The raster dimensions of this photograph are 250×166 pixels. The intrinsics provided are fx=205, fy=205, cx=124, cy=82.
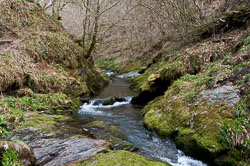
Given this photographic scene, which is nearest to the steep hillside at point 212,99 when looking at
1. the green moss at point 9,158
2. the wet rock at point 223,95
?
the wet rock at point 223,95

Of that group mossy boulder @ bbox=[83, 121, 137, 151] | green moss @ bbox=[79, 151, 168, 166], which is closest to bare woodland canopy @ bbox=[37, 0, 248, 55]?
mossy boulder @ bbox=[83, 121, 137, 151]

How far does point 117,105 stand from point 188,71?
150 inches

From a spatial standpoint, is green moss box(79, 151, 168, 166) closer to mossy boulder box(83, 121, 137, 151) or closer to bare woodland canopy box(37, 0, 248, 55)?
mossy boulder box(83, 121, 137, 151)

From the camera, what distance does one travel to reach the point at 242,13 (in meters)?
9.15

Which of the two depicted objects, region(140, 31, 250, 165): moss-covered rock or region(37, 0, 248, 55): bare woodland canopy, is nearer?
region(140, 31, 250, 165): moss-covered rock

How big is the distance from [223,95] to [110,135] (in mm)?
3263

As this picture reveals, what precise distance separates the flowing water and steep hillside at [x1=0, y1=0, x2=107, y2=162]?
0.96 m

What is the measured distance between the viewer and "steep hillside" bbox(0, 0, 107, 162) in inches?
256

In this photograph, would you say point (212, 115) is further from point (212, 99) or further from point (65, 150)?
point (65, 150)

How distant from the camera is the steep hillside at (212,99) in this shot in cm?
434

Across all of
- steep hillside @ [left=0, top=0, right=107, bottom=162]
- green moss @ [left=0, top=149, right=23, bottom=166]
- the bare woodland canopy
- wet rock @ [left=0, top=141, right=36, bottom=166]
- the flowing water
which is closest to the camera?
green moss @ [left=0, top=149, right=23, bottom=166]

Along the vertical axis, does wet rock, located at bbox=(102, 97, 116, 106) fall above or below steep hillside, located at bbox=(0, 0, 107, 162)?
below

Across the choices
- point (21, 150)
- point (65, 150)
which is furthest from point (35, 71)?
point (21, 150)

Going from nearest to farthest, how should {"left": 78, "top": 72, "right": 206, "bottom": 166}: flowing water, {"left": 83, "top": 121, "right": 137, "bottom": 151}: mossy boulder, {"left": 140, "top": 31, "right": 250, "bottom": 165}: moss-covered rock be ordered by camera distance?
1. {"left": 140, "top": 31, "right": 250, "bottom": 165}: moss-covered rock
2. {"left": 78, "top": 72, "right": 206, "bottom": 166}: flowing water
3. {"left": 83, "top": 121, "right": 137, "bottom": 151}: mossy boulder
